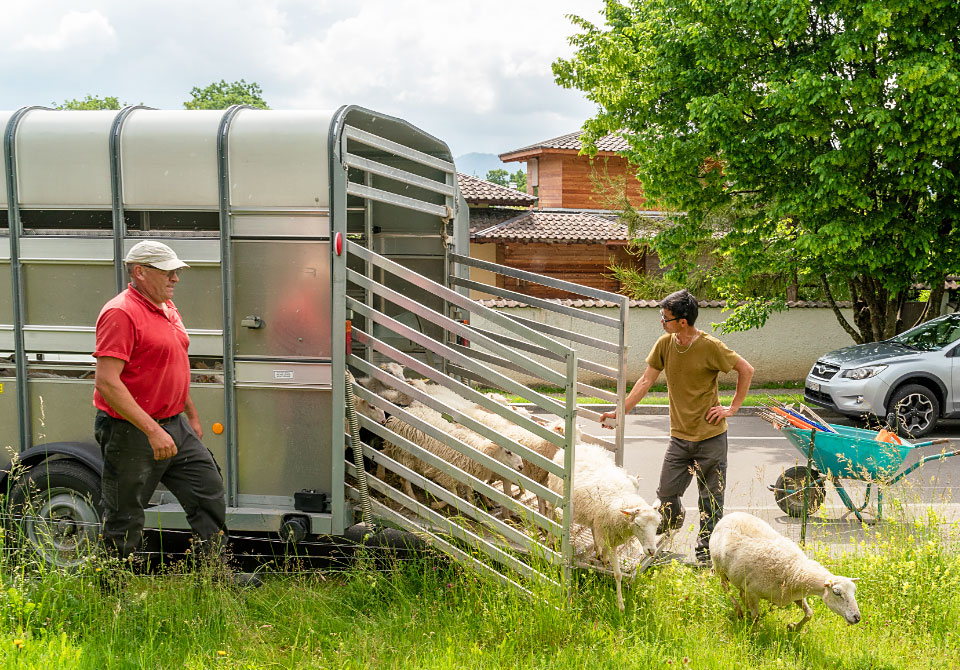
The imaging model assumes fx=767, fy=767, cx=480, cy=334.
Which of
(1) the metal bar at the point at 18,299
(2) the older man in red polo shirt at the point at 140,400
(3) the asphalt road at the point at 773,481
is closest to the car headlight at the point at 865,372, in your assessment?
(3) the asphalt road at the point at 773,481

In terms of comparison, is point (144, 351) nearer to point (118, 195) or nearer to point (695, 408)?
point (118, 195)

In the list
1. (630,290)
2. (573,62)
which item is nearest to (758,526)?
(573,62)

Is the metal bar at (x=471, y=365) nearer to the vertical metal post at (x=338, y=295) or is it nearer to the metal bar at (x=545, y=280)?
the vertical metal post at (x=338, y=295)

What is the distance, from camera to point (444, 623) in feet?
14.0

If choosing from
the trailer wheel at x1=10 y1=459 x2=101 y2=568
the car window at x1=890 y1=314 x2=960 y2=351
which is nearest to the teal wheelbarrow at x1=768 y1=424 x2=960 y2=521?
the trailer wheel at x1=10 y1=459 x2=101 y2=568

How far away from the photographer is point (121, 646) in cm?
401

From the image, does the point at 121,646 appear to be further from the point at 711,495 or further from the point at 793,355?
the point at 793,355

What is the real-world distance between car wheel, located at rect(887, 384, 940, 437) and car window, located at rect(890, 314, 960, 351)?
783 millimetres

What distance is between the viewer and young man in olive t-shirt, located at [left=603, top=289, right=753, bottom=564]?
549 centimetres

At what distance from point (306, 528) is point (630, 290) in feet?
56.5

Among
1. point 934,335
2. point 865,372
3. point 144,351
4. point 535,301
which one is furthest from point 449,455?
point 934,335

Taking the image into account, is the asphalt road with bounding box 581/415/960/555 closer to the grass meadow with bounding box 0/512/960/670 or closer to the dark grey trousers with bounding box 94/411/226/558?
the grass meadow with bounding box 0/512/960/670

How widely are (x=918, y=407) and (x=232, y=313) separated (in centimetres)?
1097

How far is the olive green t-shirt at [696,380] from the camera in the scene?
5527 millimetres
